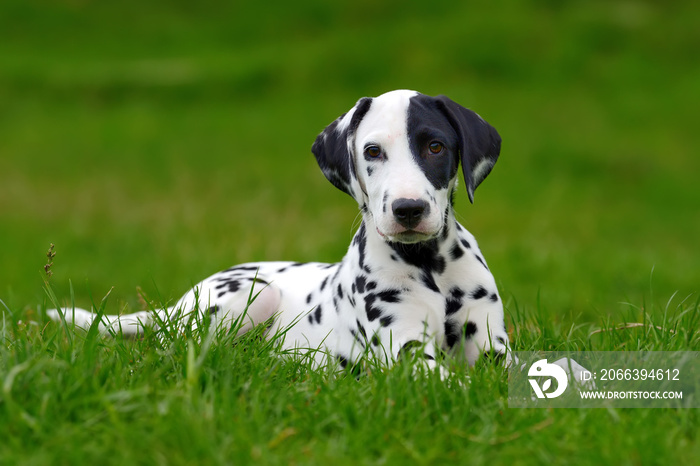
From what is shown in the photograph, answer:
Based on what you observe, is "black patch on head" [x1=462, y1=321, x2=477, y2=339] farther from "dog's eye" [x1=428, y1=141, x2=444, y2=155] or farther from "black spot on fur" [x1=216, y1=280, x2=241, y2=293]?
"black spot on fur" [x1=216, y1=280, x2=241, y2=293]

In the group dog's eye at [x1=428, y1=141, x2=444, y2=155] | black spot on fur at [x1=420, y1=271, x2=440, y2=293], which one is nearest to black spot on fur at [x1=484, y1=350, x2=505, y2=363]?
black spot on fur at [x1=420, y1=271, x2=440, y2=293]

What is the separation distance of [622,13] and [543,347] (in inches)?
1012

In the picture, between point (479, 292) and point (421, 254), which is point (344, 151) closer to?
point (421, 254)

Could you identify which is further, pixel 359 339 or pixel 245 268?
pixel 245 268

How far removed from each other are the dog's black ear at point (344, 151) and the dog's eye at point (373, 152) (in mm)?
173

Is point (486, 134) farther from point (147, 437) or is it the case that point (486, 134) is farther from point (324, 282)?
point (147, 437)

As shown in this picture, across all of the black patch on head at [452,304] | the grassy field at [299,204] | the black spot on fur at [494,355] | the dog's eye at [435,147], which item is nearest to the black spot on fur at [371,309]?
the black patch on head at [452,304]

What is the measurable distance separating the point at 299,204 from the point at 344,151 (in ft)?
33.7

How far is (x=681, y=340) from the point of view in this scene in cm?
435

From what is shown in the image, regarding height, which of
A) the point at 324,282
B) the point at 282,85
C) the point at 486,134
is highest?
the point at 282,85

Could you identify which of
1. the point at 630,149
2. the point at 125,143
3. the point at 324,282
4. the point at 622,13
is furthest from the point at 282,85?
the point at 324,282

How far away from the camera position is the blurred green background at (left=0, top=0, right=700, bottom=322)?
10.0m

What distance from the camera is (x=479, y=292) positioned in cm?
441

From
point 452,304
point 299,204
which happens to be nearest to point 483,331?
point 452,304
